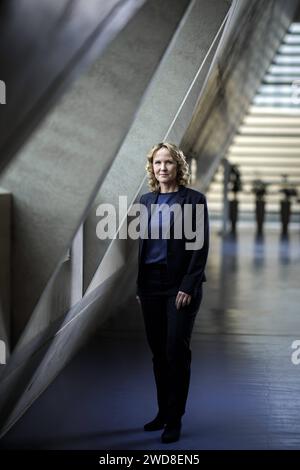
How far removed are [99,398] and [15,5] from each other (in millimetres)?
3533

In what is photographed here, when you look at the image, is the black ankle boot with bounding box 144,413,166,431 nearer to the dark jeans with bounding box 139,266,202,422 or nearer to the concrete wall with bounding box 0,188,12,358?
the dark jeans with bounding box 139,266,202,422

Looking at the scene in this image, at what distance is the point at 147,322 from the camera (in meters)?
4.06

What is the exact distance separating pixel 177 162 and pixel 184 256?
0.43 meters

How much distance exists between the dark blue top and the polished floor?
863 mm

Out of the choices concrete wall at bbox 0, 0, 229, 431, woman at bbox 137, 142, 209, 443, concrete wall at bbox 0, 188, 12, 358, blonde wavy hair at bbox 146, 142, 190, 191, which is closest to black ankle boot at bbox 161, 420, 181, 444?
woman at bbox 137, 142, 209, 443

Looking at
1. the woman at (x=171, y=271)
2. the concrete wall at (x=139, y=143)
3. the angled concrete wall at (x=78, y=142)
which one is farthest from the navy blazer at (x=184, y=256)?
the angled concrete wall at (x=78, y=142)

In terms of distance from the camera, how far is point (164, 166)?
3914 millimetres

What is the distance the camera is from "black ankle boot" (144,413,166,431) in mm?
4246

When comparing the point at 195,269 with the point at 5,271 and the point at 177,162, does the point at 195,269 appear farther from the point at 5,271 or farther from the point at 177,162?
the point at 5,271

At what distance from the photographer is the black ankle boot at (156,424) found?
4.25 m

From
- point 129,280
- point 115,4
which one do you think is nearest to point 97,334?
point 129,280

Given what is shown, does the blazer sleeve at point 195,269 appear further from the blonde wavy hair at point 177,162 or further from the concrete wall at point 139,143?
the concrete wall at point 139,143
